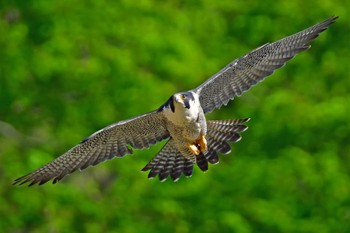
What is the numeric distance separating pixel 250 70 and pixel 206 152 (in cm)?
93

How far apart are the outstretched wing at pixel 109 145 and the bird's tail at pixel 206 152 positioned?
0.84ft

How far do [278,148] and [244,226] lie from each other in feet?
4.74

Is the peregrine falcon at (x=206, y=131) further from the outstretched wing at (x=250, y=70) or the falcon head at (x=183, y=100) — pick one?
Answer: the falcon head at (x=183, y=100)

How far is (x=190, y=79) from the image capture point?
16.9 metres

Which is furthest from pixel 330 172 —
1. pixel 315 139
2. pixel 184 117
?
pixel 184 117

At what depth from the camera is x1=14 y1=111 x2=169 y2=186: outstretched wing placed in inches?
482

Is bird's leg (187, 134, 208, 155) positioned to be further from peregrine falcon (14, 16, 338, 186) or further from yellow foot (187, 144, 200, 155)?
peregrine falcon (14, 16, 338, 186)

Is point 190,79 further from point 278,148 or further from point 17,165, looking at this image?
point 17,165

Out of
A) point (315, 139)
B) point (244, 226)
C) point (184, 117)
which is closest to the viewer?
point (184, 117)

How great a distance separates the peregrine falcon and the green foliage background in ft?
11.4

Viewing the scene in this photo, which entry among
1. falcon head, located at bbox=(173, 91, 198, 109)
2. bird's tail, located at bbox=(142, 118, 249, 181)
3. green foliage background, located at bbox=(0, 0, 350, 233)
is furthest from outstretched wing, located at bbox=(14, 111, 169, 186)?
green foliage background, located at bbox=(0, 0, 350, 233)

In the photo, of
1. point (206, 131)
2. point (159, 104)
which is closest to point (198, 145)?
point (206, 131)

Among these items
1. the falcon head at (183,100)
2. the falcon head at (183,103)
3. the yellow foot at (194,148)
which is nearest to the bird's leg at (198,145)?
the yellow foot at (194,148)

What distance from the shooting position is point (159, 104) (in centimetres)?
1648
